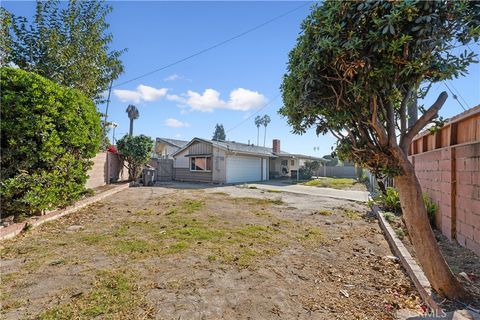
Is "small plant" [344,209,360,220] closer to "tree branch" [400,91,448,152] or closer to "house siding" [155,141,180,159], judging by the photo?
"tree branch" [400,91,448,152]

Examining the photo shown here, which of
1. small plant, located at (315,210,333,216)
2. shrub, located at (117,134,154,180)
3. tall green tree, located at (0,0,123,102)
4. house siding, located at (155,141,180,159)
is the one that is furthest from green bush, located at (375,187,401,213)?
house siding, located at (155,141,180,159)

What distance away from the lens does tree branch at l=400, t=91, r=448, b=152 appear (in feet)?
8.46

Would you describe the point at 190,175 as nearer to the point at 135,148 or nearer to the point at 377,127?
the point at 135,148

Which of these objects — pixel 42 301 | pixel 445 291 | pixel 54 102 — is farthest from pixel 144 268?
pixel 54 102

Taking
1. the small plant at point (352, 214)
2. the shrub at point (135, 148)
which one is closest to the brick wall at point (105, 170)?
the shrub at point (135, 148)

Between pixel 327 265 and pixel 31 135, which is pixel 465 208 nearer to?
pixel 327 265

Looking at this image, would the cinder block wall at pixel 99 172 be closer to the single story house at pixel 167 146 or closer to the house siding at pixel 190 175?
the house siding at pixel 190 175

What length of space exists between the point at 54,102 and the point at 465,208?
27.6 feet

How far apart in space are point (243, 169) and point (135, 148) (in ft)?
29.4

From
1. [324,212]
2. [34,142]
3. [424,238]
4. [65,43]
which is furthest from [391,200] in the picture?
[65,43]

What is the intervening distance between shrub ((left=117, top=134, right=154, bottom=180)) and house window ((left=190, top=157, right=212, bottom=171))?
531 cm

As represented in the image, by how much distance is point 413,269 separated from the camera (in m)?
3.29

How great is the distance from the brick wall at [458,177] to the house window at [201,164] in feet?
50.4

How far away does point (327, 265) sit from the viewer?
373 cm
